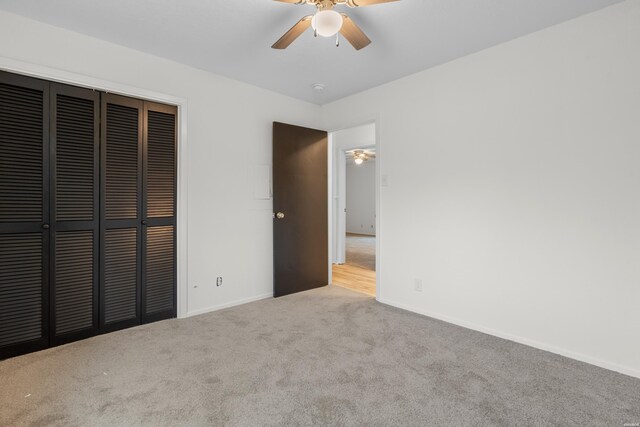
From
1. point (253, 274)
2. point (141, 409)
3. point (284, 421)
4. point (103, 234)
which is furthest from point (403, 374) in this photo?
point (103, 234)

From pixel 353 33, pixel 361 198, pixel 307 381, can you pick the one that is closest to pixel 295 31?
pixel 353 33

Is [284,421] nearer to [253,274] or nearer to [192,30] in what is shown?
[253,274]

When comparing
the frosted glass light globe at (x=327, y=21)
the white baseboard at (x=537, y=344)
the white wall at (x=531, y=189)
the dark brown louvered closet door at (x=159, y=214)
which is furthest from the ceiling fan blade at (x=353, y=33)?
the white baseboard at (x=537, y=344)

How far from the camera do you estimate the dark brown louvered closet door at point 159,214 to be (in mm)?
2848

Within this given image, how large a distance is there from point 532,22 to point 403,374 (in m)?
2.67

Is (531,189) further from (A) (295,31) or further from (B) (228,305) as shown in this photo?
(B) (228,305)

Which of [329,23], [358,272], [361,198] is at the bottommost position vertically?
[358,272]

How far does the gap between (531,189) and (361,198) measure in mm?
8426

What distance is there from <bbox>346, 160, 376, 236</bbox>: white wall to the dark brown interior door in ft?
21.2

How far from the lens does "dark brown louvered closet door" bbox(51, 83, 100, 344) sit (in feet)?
7.89

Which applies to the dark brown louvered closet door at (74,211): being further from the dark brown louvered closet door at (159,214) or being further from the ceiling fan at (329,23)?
the ceiling fan at (329,23)

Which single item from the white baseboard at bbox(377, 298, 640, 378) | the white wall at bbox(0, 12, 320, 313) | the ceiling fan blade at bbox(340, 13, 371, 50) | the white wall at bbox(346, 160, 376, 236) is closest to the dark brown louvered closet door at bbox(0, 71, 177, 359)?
the white wall at bbox(0, 12, 320, 313)

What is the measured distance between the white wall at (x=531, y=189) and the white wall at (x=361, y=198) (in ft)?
23.5

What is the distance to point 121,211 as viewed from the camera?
2.70 m
